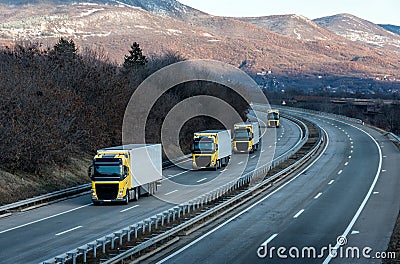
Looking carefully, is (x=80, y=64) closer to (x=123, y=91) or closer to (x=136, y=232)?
(x=123, y=91)

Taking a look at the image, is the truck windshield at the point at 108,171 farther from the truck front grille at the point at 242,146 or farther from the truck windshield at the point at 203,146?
the truck front grille at the point at 242,146

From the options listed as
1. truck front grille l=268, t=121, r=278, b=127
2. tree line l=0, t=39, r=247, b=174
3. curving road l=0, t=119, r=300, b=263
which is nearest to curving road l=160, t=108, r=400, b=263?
curving road l=0, t=119, r=300, b=263

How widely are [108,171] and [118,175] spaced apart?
518mm

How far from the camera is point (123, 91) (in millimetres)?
54219

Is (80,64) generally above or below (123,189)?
above

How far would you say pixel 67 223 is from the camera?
26.6m

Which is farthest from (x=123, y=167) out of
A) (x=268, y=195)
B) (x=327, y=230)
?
(x=327, y=230)

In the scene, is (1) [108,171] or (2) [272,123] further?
(2) [272,123]

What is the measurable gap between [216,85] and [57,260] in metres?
60.7

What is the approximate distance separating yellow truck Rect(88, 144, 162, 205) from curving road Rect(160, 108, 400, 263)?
6179 millimetres

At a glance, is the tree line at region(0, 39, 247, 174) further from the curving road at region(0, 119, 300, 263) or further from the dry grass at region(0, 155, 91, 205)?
the curving road at region(0, 119, 300, 263)

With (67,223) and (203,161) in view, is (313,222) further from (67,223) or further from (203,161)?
(203,161)

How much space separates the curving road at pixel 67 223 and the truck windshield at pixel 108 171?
1.57 meters

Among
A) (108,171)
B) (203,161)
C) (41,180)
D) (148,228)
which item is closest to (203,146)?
(203,161)
